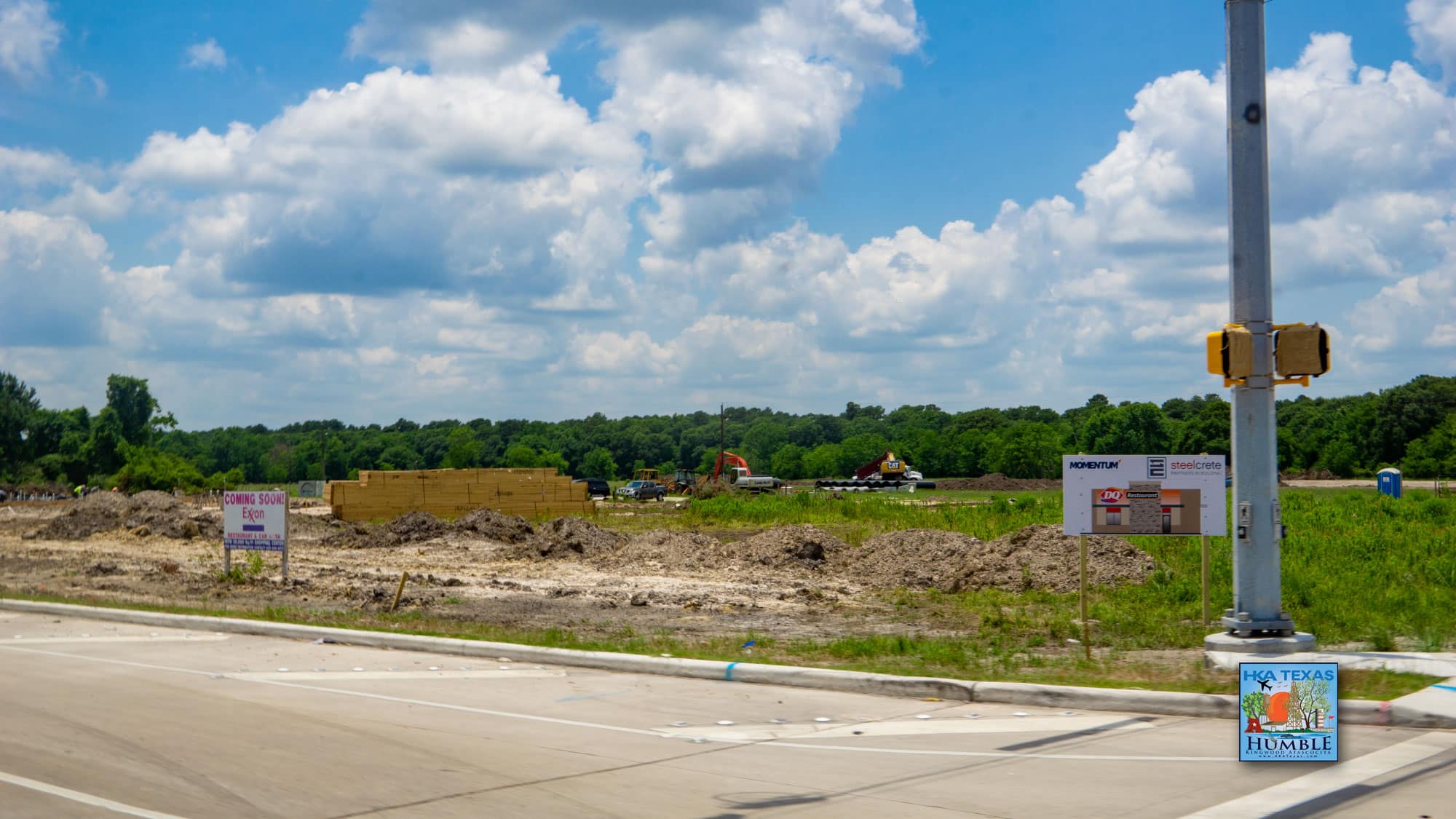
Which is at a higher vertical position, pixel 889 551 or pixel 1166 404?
pixel 1166 404

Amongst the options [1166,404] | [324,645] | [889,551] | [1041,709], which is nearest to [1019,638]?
[1041,709]

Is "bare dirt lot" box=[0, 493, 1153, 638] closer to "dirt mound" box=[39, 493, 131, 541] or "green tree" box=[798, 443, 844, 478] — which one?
"dirt mound" box=[39, 493, 131, 541]

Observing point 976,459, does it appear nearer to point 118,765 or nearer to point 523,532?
point 523,532

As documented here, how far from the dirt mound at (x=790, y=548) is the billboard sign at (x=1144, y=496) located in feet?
42.0

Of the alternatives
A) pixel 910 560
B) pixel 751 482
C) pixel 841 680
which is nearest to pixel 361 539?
pixel 910 560

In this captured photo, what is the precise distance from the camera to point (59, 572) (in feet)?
88.3

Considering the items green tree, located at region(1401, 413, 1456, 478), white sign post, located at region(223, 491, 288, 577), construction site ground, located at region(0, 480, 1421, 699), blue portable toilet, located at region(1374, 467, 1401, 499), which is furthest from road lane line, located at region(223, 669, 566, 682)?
green tree, located at region(1401, 413, 1456, 478)

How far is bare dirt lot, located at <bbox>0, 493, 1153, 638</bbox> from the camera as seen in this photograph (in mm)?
19219

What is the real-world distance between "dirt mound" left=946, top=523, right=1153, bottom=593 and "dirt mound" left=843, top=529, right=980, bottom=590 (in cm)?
53

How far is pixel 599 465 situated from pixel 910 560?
142m

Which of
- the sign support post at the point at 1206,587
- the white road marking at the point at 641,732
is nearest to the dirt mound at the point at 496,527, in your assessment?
the white road marking at the point at 641,732

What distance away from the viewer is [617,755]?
826 cm

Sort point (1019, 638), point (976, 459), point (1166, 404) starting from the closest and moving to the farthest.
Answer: point (1019, 638), point (976, 459), point (1166, 404)

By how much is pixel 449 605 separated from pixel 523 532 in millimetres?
18272
